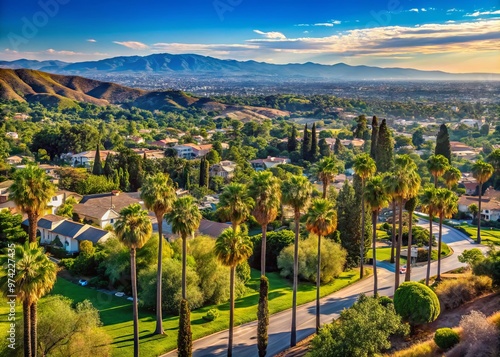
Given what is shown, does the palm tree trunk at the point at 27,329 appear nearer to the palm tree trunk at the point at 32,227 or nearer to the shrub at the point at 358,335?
the palm tree trunk at the point at 32,227

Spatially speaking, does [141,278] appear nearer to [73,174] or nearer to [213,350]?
[213,350]

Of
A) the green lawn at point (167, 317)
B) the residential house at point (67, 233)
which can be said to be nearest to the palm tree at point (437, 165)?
the green lawn at point (167, 317)

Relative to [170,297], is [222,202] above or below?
above

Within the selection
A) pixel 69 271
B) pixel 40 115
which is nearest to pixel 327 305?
pixel 69 271

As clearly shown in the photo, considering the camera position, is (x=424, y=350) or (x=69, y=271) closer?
(x=424, y=350)

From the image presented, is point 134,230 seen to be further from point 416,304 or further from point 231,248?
point 416,304

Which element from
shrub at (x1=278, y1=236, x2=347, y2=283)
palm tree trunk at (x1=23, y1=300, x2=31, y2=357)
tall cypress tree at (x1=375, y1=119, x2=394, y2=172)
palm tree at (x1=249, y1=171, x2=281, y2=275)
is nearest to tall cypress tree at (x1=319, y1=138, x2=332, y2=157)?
tall cypress tree at (x1=375, y1=119, x2=394, y2=172)
